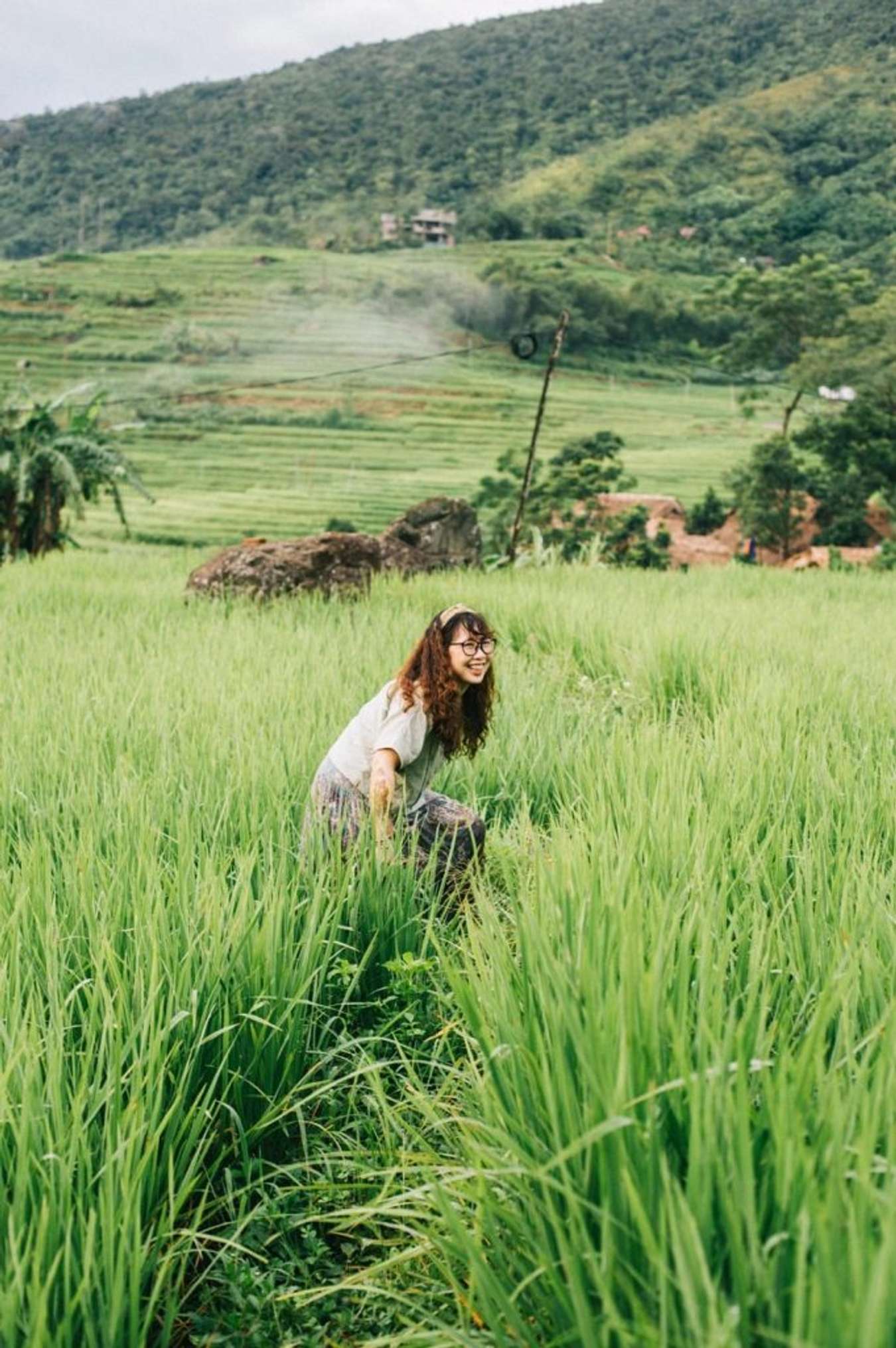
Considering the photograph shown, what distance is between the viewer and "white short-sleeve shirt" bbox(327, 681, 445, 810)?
2.49m

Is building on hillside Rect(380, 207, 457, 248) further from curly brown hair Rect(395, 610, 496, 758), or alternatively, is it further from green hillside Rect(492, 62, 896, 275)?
curly brown hair Rect(395, 610, 496, 758)

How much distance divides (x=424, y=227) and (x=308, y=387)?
15.4 m

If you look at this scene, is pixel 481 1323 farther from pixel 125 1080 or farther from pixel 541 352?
pixel 541 352

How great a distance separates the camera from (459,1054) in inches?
78.5

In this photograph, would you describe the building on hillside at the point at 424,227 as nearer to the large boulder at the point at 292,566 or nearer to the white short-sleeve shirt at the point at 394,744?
the large boulder at the point at 292,566

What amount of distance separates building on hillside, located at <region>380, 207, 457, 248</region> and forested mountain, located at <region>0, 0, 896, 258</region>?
111cm

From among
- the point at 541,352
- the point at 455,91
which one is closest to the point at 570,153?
the point at 455,91

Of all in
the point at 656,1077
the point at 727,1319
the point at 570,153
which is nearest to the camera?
the point at 727,1319

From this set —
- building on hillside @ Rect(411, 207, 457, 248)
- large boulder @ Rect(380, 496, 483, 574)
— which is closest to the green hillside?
building on hillside @ Rect(411, 207, 457, 248)

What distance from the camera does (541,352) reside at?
155 feet

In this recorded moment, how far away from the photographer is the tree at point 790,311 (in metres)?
25.5

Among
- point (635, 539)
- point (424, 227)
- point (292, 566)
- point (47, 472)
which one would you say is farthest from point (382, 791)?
point (424, 227)

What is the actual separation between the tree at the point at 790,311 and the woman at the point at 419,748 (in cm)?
2442

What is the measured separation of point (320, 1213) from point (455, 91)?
85.1 meters
